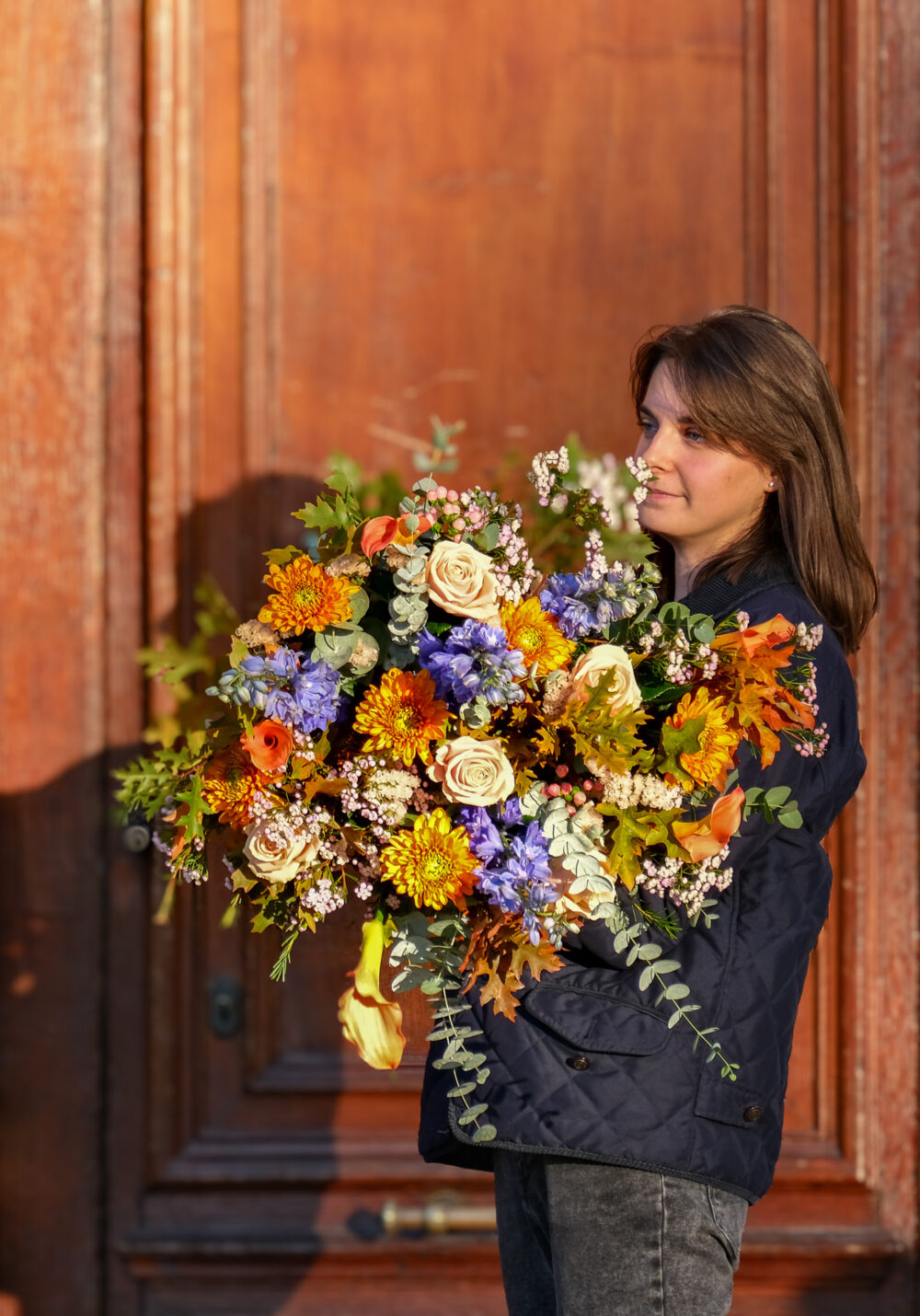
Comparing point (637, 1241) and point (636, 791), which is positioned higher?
point (636, 791)

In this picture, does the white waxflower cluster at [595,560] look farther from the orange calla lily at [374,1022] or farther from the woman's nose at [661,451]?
the orange calla lily at [374,1022]

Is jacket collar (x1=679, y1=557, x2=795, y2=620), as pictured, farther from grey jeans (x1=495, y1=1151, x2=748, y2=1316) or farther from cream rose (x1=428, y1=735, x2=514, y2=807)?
grey jeans (x1=495, y1=1151, x2=748, y2=1316)

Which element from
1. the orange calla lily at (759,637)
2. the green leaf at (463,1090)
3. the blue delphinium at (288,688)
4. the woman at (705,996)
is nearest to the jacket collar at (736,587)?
the woman at (705,996)

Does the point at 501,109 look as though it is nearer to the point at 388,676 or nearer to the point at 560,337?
the point at 560,337

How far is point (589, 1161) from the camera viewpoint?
4.75 ft

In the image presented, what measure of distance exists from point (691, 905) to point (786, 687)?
0.87ft

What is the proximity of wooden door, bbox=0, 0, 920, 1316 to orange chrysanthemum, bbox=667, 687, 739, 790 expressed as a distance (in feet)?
4.19

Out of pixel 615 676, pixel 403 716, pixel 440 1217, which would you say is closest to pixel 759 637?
pixel 615 676

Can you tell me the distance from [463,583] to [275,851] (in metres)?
0.35

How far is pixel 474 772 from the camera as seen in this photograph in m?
1.27

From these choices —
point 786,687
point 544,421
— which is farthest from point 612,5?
point 786,687

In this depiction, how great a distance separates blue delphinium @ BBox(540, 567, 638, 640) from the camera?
4.51ft

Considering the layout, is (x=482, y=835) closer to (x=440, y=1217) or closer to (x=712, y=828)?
(x=712, y=828)

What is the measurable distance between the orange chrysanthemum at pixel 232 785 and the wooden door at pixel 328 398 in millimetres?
1105
